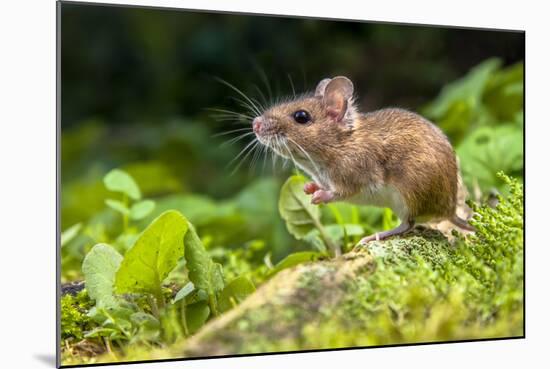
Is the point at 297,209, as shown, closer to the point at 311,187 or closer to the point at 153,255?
the point at 311,187

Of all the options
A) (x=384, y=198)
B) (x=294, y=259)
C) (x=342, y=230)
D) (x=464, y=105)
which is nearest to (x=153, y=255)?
(x=294, y=259)

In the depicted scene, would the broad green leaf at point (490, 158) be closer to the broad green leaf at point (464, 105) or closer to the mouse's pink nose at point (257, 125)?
the broad green leaf at point (464, 105)

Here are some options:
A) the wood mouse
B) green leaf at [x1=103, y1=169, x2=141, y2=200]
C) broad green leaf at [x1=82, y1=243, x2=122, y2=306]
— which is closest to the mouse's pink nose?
the wood mouse

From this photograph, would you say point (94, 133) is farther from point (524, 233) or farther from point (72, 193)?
point (524, 233)

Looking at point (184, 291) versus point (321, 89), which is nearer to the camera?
point (184, 291)

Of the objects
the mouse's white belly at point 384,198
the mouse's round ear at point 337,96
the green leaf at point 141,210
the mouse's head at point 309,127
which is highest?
the mouse's round ear at point 337,96

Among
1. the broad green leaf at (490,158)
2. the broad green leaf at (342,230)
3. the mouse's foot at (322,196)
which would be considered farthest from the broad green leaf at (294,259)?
the broad green leaf at (490,158)

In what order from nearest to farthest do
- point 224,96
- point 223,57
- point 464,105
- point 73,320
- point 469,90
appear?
point 73,320 → point 464,105 → point 469,90 → point 224,96 → point 223,57
